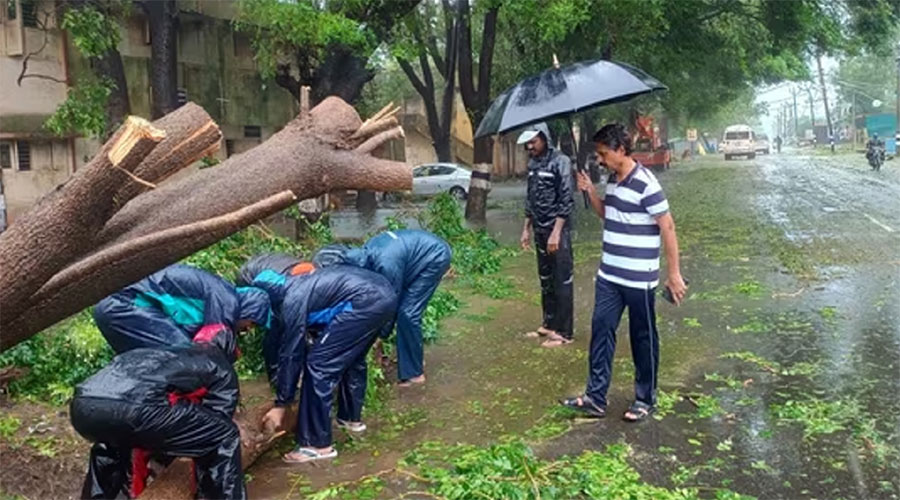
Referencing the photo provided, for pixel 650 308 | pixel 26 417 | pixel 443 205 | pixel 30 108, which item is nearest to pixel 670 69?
pixel 443 205

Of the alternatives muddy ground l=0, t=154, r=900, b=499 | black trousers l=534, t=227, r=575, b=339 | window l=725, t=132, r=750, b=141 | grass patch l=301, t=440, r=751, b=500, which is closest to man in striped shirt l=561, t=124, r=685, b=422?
muddy ground l=0, t=154, r=900, b=499

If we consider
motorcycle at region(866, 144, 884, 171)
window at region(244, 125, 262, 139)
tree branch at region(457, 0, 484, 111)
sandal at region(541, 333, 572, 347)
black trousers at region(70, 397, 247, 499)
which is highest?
tree branch at region(457, 0, 484, 111)

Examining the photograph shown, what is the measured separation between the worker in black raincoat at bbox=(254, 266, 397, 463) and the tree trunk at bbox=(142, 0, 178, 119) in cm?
860

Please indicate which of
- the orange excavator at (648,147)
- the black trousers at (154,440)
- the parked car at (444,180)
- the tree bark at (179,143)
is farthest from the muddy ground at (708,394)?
the orange excavator at (648,147)

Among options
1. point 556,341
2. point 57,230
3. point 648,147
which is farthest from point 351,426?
point 648,147

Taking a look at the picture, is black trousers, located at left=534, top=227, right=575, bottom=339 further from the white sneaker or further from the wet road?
the white sneaker

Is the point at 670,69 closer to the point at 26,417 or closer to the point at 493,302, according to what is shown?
the point at 493,302

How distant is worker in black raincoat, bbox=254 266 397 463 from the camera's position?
175 inches

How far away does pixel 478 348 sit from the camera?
23.1 ft

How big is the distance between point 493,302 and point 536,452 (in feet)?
15.0

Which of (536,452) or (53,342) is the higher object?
(53,342)

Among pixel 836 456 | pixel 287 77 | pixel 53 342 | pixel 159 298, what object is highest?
pixel 287 77

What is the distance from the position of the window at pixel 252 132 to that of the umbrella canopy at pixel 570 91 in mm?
15186

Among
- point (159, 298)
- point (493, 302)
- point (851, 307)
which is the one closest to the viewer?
point (159, 298)
